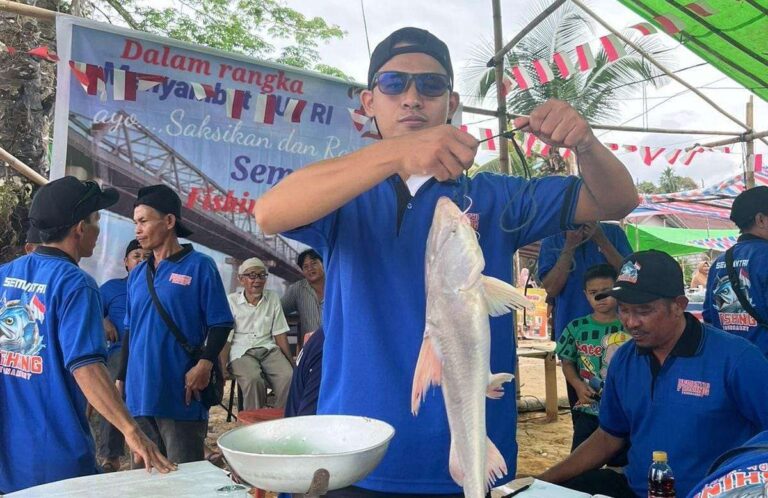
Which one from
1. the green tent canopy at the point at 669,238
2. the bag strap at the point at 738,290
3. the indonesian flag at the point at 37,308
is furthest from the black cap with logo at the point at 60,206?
the green tent canopy at the point at 669,238

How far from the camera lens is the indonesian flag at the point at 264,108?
18.4 feet

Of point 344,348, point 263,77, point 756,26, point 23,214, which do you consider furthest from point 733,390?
point 23,214

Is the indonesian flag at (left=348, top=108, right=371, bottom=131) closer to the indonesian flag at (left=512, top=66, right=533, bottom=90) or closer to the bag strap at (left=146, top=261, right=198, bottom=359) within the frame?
the indonesian flag at (left=512, top=66, right=533, bottom=90)

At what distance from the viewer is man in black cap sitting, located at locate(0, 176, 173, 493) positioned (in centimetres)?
257

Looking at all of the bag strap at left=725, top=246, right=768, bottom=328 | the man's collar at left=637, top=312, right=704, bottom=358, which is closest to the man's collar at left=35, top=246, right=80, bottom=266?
the man's collar at left=637, top=312, right=704, bottom=358

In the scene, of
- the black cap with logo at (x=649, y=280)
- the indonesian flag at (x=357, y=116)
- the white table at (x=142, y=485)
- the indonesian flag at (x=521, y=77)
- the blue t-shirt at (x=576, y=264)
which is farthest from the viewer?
the indonesian flag at (x=521, y=77)

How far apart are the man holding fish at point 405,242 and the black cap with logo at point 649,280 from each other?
145 centimetres

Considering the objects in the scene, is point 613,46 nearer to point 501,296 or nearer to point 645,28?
point 645,28

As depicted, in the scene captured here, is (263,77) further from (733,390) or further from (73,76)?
(733,390)

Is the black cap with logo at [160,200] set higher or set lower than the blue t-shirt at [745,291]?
higher

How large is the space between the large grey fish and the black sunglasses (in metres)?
0.52

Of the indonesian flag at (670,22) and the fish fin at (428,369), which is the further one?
the indonesian flag at (670,22)

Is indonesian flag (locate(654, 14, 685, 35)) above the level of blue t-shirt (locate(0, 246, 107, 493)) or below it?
above

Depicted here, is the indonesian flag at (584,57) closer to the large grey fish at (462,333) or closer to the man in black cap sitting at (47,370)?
the man in black cap sitting at (47,370)
